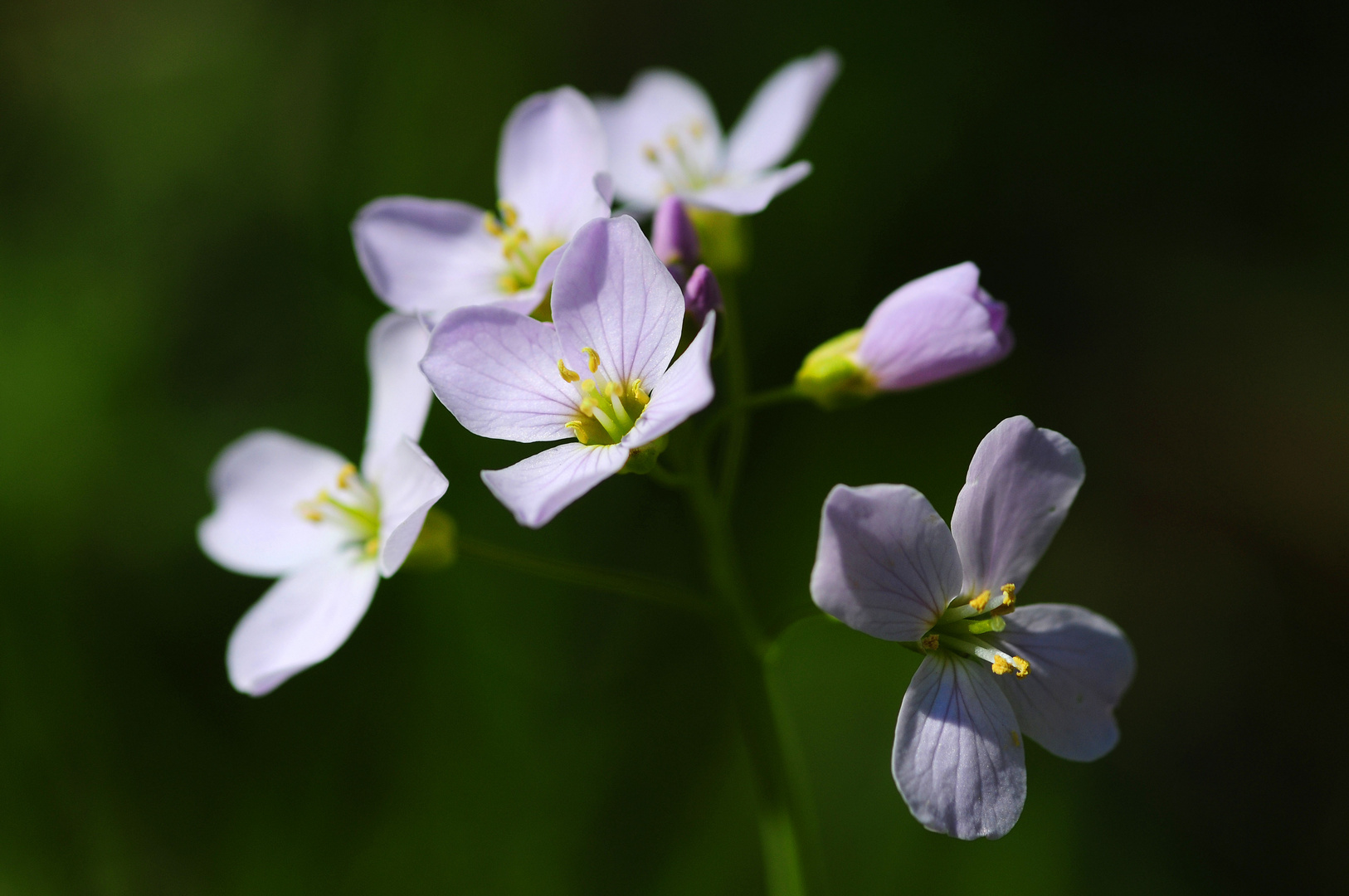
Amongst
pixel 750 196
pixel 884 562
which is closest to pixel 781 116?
pixel 750 196

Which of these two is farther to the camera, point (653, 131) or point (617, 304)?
point (653, 131)

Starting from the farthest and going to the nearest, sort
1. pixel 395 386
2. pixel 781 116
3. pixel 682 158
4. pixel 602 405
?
pixel 682 158 → pixel 781 116 → pixel 395 386 → pixel 602 405

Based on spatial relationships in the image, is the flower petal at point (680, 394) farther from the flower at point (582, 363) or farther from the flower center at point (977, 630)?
the flower center at point (977, 630)

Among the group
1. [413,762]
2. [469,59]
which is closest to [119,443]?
[413,762]

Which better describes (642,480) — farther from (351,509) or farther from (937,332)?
(937,332)

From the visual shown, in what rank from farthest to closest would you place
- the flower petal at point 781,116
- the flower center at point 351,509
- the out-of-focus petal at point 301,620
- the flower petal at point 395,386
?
the flower petal at point 781,116, the flower center at point 351,509, the flower petal at point 395,386, the out-of-focus petal at point 301,620

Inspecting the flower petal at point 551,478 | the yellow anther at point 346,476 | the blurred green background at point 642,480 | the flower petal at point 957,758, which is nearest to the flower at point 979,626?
the flower petal at point 957,758

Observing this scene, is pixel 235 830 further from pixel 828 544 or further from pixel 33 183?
pixel 33 183

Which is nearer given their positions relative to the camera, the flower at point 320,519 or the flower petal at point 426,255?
the flower at point 320,519
